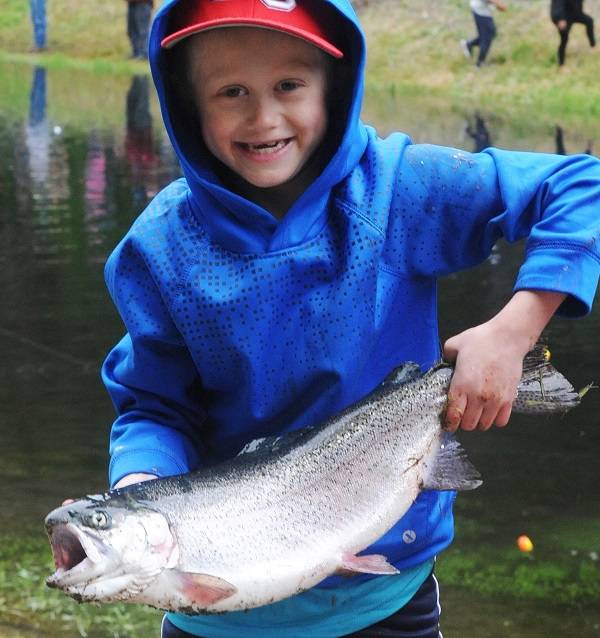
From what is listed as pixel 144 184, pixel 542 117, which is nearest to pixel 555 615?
pixel 144 184

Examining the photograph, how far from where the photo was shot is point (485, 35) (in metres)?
21.1

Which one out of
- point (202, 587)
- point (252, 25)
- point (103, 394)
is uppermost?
point (252, 25)

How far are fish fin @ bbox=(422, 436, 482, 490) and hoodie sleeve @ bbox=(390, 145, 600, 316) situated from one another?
13.9 inches

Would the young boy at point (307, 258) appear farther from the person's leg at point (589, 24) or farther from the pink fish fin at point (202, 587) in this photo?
the person's leg at point (589, 24)

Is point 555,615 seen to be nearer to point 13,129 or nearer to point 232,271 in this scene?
point 232,271

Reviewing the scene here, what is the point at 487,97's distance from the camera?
62.6ft

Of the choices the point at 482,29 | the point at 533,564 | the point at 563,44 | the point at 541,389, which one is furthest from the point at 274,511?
the point at 482,29

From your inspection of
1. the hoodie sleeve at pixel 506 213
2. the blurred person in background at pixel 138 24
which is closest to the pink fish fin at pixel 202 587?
the hoodie sleeve at pixel 506 213

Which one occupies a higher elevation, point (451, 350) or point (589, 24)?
point (451, 350)

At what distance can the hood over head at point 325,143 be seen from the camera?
246cm

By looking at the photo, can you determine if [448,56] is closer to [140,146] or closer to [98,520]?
[140,146]

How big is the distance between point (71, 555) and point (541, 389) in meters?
0.94

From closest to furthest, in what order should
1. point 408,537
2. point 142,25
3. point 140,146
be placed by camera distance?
point 408,537 < point 140,146 < point 142,25

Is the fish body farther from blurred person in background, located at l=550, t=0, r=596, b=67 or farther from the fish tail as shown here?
blurred person in background, located at l=550, t=0, r=596, b=67
